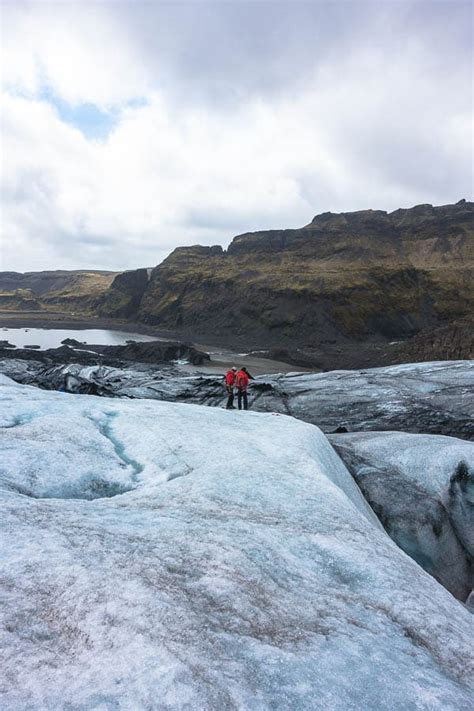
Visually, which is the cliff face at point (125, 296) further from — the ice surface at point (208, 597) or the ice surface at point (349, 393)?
the ice surface at point (208, 597)

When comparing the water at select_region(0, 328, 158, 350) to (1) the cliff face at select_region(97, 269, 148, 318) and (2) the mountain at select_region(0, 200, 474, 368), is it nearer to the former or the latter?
(2) the mountain at select_region(0, 200, 474, 368)

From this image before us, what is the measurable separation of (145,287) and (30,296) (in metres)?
60.7

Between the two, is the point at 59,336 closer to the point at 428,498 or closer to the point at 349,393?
the point at 349,393

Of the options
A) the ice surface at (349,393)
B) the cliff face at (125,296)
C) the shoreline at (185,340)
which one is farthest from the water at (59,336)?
the ice surface at (349,393)

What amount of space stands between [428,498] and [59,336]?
84.4 meters

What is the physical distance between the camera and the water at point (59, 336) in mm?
76188

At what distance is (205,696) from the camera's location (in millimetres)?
3330

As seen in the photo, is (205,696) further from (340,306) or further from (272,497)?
(340,306)

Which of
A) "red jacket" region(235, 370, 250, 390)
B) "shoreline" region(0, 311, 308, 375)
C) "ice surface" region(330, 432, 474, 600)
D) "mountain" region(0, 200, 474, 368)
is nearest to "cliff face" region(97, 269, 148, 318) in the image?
"mountain" region(0, 200, 474, 368)

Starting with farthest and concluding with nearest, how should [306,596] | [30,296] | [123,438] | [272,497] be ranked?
[30,296] → [123,438] → [272,497] → [306,596]

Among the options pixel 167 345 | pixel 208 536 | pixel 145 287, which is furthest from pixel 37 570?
pixel 145 287

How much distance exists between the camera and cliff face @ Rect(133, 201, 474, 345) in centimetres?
8894

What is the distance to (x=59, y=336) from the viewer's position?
285 feet

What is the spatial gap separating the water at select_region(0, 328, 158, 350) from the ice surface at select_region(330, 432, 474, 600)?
65216 mm
